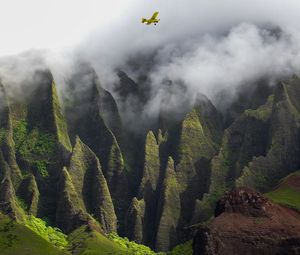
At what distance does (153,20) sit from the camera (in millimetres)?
142875

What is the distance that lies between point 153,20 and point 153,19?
15.9 inches

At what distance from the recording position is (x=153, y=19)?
142 metres
